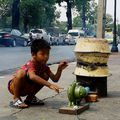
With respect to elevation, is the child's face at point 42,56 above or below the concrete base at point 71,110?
above

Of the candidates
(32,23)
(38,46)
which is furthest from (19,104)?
(32,23)

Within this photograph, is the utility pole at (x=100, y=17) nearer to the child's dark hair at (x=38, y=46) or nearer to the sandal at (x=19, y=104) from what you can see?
the child's dark hair at (x=38, y=46)

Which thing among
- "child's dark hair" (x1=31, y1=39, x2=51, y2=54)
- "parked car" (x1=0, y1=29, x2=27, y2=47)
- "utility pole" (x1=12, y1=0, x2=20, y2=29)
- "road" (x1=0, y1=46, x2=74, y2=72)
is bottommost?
"parked car" (x1=0, y1=29, x2=27, y2=47)

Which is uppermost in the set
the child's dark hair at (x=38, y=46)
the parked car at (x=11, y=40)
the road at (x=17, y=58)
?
the child's dark hair at (x=38, y=46)

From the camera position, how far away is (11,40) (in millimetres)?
38281

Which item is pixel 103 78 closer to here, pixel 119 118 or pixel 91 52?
pixel 91 52

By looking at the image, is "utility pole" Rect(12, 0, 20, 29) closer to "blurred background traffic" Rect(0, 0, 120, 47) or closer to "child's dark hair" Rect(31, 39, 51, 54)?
"blurred background traffic" Rect(0, 0, 120, 47)

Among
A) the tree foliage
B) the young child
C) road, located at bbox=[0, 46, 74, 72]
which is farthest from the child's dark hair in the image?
the tree foliage

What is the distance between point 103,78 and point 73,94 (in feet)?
5.44

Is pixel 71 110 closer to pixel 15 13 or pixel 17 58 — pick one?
pixel 17 58

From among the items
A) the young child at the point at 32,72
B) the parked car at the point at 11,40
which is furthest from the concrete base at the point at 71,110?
the parked car at the point at 11,40

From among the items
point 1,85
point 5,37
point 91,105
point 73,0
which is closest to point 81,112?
point 91,105

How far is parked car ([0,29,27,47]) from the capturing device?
38062mm

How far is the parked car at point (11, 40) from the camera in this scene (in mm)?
38062
